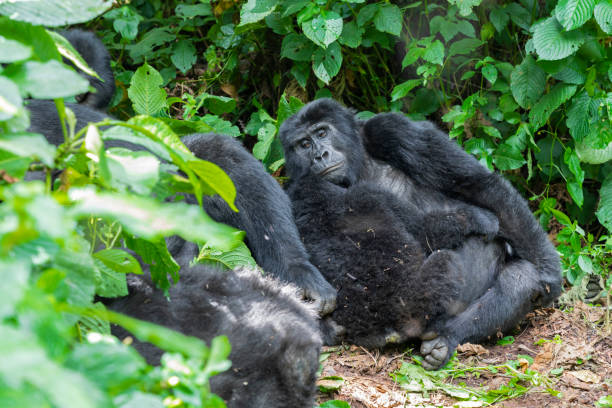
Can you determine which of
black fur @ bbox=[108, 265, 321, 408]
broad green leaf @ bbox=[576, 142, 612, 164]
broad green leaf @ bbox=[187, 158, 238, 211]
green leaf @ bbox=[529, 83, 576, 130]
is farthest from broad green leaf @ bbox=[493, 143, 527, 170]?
broad green leaf @ bbox=[187, 158, 238, 211]

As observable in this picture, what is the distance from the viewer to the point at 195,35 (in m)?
5.38

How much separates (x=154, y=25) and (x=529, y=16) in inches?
114

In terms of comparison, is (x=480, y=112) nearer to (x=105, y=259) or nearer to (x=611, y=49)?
(x=611, y=49)

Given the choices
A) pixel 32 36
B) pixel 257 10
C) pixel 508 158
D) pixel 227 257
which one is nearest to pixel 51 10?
pixel 32 36

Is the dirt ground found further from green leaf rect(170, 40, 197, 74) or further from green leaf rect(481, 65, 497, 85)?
green leaf rect(170, 40, 197, 74)

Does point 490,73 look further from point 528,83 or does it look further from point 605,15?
point 605,15

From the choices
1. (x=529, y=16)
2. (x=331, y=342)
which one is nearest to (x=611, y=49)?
(x=529, y=16)

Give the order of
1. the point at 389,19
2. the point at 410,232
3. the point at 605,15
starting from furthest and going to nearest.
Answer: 1. the point at 389,19
2. the point at 605,15
3. the point at 410,232

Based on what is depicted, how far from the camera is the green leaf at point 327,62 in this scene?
4.25 metres

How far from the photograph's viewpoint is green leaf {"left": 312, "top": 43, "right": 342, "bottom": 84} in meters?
4.25

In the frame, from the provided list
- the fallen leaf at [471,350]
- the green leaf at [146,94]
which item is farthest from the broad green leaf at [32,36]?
the fallen leaf at [471,350]

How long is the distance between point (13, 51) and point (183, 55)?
161 inches

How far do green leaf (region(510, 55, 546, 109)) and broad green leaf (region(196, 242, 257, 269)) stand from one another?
2.33 meters

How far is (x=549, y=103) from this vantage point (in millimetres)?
4090
